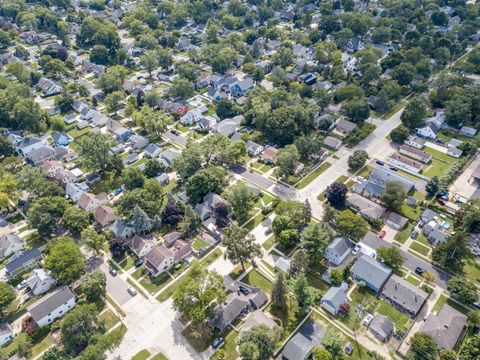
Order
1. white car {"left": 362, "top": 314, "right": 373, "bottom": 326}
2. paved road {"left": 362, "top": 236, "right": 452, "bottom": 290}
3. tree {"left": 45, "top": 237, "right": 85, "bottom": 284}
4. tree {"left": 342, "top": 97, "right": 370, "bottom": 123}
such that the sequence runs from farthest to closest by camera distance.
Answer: tree {"left": 342, "top": 97, "right": 370, "bottom": 123} → paved road {"left": 362, "top": 236, "right": 452, "bottom": 290} → tree {"left": 45, "top": 237, "right": 85, "bottom": 284} → white car {"left": 362, "top": 314, "right": 373, "bottom": 326}

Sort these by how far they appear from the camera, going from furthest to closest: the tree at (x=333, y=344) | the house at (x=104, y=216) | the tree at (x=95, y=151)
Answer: the tree at (x=95, y=151) → the house at (x=104, y=216) → the tree at (x=333, y=344)

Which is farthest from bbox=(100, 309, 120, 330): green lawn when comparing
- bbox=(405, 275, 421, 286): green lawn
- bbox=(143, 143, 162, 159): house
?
bbox=(405, 275, 421, 286): green lawn

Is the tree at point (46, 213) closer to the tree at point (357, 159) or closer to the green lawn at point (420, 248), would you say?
the tree at point (357, 159)

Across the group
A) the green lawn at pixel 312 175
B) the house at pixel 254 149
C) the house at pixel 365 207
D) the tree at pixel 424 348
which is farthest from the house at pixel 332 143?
the tree at pixel 424 348

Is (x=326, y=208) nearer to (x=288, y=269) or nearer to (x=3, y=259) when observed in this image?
(x=288, y=269)

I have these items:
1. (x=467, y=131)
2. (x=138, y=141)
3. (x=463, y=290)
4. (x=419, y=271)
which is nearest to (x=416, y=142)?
(x=467, y=131)

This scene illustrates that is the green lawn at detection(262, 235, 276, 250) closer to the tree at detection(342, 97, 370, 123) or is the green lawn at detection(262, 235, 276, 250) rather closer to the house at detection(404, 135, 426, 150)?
the tree at detection(342, 97, 370, 123)
